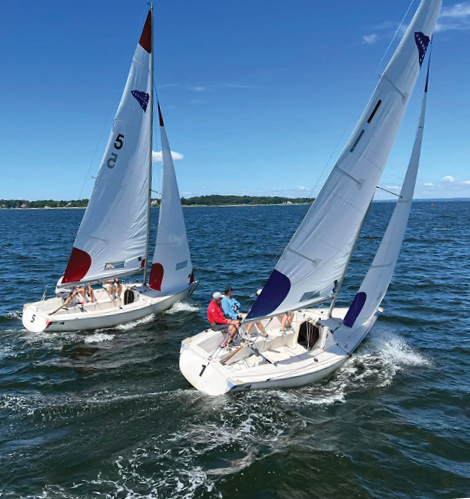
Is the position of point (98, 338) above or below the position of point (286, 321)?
below

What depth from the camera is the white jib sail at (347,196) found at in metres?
9.34

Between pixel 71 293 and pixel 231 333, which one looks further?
pixel 71 293

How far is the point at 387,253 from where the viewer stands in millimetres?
11836

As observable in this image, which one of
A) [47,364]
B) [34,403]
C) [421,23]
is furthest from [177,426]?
[421,23]

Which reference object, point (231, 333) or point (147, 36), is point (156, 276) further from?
point (147, 36)

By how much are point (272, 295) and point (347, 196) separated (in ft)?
11.2

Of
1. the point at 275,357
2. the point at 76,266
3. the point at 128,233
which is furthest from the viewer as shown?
the point at 128,233

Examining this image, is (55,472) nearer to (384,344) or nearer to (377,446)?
(377,446)

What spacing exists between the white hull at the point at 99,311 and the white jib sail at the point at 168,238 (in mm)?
573

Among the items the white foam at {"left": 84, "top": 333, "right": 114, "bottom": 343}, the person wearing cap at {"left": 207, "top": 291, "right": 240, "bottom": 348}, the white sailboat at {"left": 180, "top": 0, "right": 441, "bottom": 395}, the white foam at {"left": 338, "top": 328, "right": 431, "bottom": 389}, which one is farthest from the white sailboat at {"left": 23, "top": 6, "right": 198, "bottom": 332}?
the white foam at {"left": 338, "top": 328, "right": 431, "bottom": 389}

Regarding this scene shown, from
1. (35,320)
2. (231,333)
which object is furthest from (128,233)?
(231,333)

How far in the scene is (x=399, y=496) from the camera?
6.69 m

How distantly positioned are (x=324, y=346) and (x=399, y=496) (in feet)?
15.2

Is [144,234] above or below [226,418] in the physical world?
above
